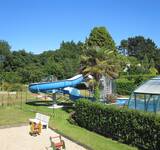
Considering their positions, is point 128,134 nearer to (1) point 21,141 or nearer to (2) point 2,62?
(1) point 21,141

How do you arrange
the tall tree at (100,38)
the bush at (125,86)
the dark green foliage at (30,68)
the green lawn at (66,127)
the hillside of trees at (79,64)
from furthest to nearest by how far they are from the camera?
the tall tree at (100,38), the dark green foliage at (30,68), the bush at (125,86), the hillside of trees at (79,64), the green lawn at (66,127)

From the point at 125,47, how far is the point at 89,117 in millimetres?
109812

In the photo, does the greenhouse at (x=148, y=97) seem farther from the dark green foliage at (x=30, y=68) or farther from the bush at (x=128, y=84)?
the bush at (x=128, y=84)

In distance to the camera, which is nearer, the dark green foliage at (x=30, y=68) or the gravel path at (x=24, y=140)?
the gravel path at (x=24, y=140)

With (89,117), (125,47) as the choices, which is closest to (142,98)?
(89,117)

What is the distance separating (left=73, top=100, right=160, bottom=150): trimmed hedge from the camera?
1384 cm

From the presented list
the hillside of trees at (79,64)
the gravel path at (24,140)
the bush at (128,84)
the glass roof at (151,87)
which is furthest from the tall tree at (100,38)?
the gravel path at (24,140)

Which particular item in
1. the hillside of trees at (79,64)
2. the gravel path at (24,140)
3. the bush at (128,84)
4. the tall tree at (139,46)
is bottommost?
the gravel path at (24,140)

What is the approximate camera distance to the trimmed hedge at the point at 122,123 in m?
13.8

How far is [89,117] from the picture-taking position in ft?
61.0

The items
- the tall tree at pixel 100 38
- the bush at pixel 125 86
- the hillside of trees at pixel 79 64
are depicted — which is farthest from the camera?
the tall tree at pixel 100 38

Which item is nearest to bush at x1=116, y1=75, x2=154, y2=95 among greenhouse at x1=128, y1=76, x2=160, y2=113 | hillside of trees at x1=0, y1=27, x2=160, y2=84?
hillside of trees at x1=0, y1=27, x2=160, y2=84

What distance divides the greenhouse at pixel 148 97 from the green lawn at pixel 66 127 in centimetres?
347

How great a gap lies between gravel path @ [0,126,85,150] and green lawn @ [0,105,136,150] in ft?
2.18
